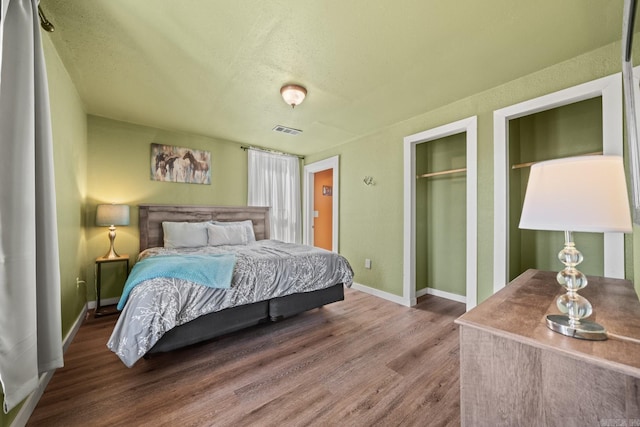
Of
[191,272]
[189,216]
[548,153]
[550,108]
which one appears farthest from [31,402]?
[548,153]

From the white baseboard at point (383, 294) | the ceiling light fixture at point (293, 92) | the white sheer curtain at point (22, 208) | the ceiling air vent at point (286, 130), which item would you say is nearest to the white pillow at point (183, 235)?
the ceiling air vent at point (286, 130)

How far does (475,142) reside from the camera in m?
2.58

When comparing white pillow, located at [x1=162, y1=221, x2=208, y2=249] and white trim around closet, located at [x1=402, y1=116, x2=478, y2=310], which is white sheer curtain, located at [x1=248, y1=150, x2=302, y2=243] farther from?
white trim around closet, located at [x1=402, y1=116, x2=478, y2=310]

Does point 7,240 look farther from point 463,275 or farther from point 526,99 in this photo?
point 463,275

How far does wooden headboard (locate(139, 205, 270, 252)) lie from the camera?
3436 millimetres

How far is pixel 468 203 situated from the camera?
8.59 feet

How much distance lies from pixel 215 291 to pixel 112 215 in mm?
1933

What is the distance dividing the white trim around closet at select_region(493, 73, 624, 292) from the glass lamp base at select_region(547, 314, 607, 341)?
58.6 inches

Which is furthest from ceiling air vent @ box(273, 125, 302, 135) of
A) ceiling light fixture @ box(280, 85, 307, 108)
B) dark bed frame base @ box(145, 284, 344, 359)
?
dark bed frame base @ box(145, 284, 344, 359)

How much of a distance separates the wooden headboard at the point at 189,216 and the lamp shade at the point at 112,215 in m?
0.40

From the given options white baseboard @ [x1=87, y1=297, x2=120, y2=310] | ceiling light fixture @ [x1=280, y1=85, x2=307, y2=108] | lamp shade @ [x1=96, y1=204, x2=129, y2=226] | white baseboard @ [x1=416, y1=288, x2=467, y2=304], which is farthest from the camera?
white baseboard @ [x1=416, y1=288, x2=467, y2=304]

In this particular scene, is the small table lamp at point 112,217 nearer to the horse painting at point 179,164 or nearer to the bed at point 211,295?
the bed at point 211,295

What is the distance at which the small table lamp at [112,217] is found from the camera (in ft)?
9.48

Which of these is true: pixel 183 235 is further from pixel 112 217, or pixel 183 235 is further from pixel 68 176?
pixel 68 176
